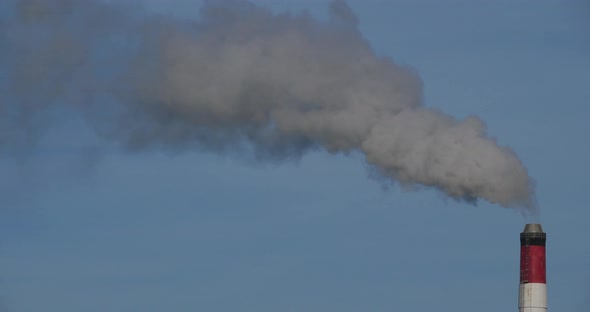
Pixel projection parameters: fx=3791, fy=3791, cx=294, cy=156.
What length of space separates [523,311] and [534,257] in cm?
280

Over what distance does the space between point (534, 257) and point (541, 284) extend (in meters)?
1.29

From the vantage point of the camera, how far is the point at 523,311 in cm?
16612

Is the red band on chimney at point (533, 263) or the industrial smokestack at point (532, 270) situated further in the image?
the red band on chimney at point (533, 263)

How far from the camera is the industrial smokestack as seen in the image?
164 meters

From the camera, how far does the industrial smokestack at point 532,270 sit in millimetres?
164500

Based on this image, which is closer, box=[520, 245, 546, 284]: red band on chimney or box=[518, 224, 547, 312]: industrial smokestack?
box=[518, 224, 547, 312]: industrial smokestack

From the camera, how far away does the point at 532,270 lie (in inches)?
6491

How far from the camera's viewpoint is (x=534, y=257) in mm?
164750

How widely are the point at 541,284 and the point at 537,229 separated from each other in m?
2.53

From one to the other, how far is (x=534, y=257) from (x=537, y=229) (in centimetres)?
128

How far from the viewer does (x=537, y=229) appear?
164375 millimetres

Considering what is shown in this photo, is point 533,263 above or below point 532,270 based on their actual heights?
above

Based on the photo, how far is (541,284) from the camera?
6501 inches
